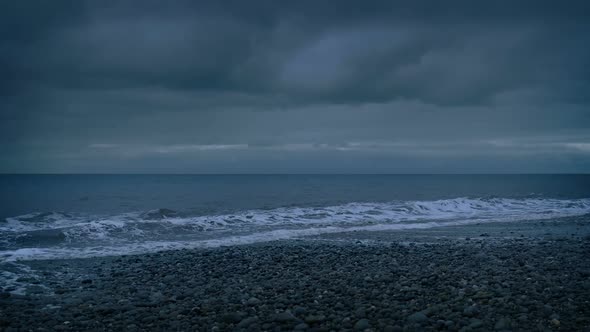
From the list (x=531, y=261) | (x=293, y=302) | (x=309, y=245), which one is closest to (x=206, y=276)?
(x=293, y=302)

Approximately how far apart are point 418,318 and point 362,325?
116 centimetres

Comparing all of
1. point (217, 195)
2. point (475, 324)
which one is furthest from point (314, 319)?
point (217, 195)

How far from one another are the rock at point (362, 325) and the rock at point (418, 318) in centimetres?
87

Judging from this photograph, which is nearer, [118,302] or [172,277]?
[118,302]

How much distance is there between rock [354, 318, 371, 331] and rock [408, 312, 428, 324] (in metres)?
0.87

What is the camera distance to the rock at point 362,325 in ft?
25.8

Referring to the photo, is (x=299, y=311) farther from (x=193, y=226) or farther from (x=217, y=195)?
(x=217, y=195)

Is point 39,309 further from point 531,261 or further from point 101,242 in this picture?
point 531,261

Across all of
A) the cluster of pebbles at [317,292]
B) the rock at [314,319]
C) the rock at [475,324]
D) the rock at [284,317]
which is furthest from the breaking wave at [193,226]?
the rock at [475,324]

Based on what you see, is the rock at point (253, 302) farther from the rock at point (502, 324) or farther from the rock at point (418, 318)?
the rock at point (502, 324)

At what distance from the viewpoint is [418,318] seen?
817 cm

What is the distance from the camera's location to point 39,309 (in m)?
9.86

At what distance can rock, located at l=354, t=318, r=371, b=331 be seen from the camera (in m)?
7.86

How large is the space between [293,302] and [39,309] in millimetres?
6040
